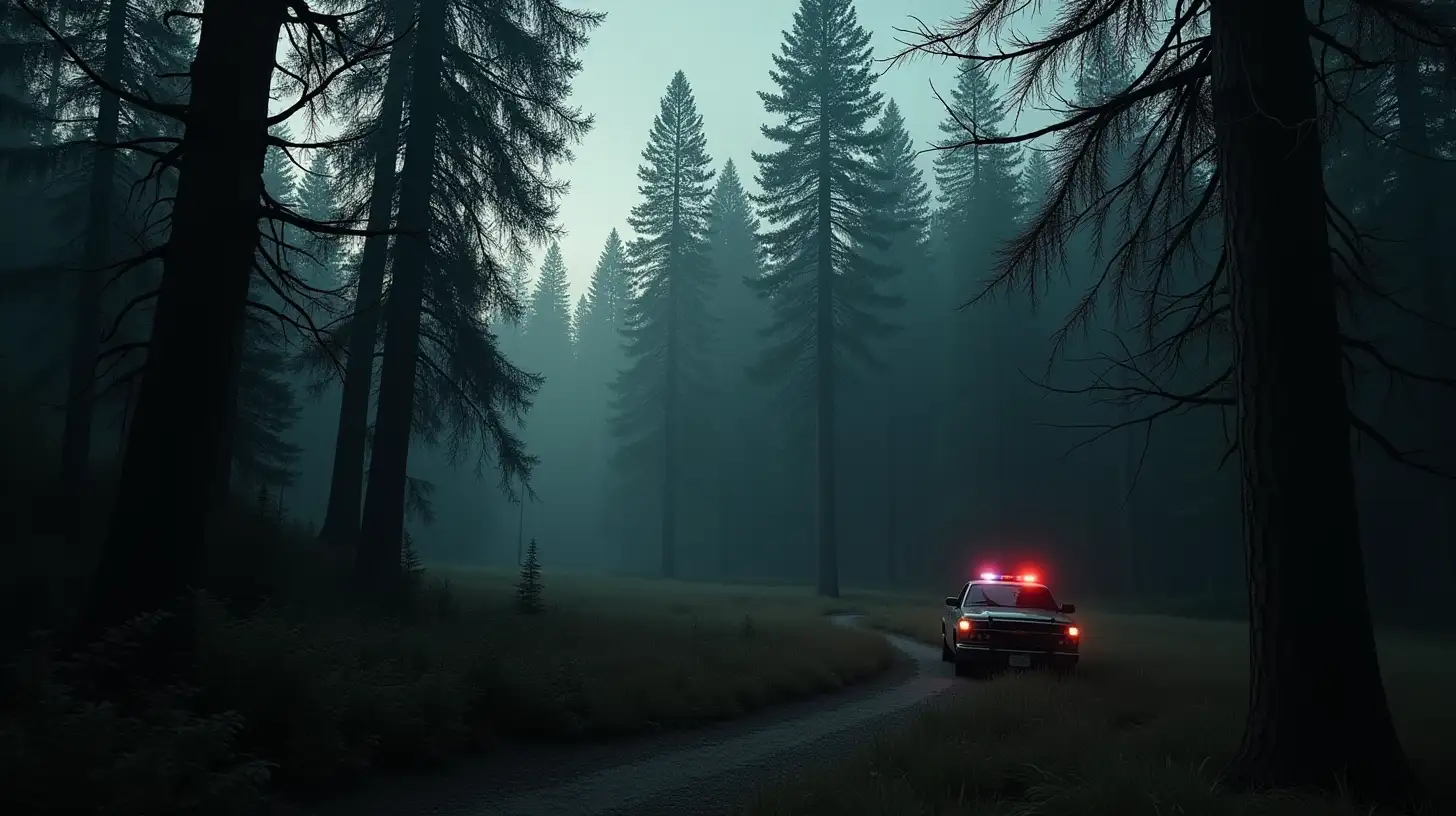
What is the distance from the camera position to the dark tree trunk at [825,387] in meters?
30.9

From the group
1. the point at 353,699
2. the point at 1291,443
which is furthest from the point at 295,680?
the point at 1291,443

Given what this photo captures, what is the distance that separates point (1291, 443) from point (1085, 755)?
289 cm

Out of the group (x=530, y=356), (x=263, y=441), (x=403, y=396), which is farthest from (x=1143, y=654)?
(x=530, y=356)

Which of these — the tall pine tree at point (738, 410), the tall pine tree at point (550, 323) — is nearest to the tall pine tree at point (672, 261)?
the tall pine tree at point (738, 410)

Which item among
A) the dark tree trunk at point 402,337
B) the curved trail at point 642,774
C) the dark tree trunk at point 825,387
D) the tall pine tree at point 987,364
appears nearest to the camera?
the curved trail at point 642,774

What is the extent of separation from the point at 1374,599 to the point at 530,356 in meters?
78.8

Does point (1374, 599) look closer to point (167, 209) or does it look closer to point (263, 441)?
point (263, 441)

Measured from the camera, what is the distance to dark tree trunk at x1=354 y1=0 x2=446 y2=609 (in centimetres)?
1336

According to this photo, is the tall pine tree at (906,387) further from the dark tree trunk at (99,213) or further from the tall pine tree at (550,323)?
the tall pine tree at (550,323)

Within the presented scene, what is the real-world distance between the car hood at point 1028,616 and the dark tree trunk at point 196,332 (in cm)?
1165

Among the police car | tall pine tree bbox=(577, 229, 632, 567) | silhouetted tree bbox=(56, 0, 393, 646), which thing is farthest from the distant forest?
tall pine tree bbox=(577, 229, 632, 567)

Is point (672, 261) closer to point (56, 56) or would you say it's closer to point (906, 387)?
point (906, 387)

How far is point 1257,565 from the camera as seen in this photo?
5.98 meters

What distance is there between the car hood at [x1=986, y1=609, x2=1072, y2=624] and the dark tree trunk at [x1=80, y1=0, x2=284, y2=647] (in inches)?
459
